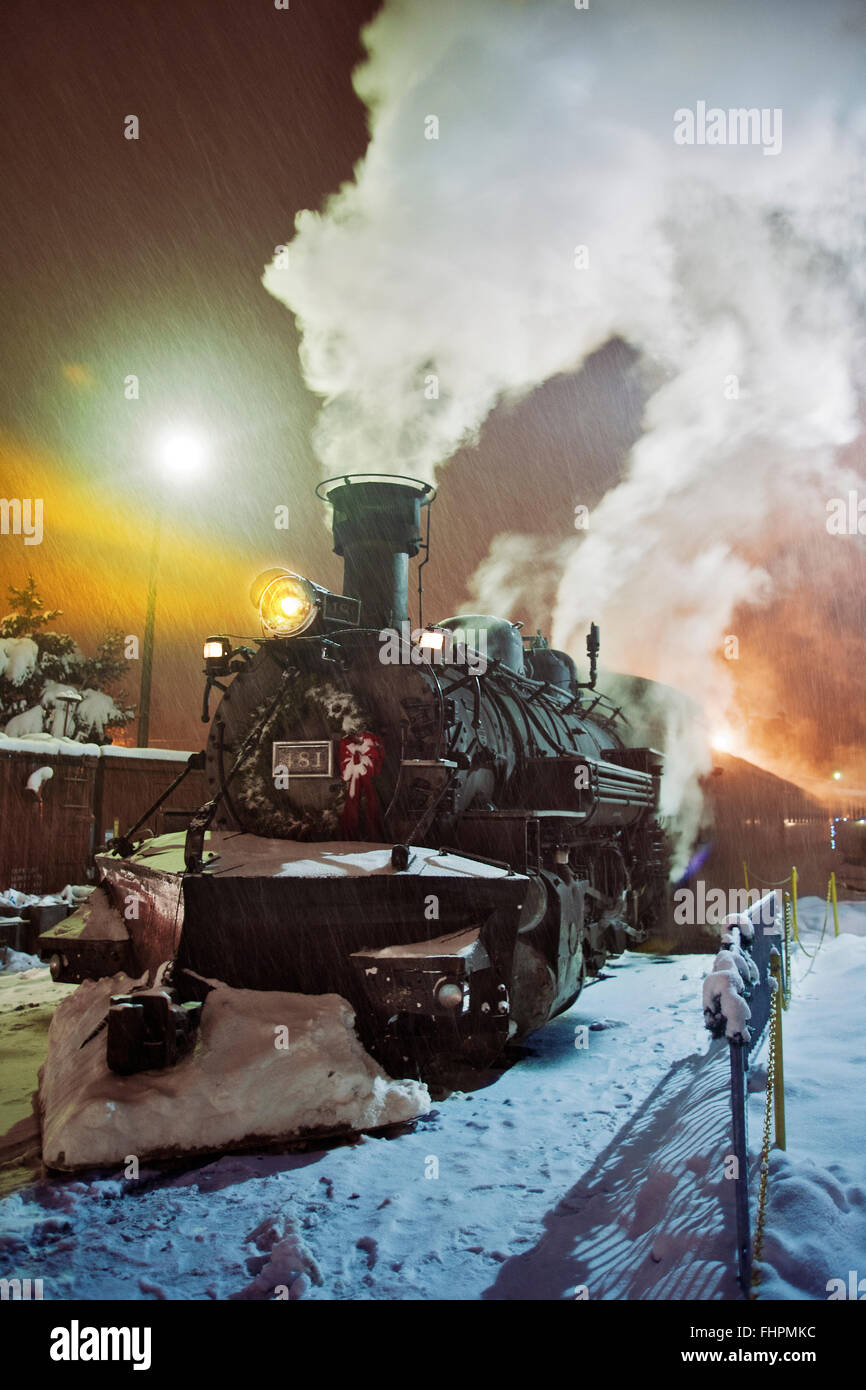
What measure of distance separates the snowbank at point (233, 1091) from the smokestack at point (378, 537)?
3.28m

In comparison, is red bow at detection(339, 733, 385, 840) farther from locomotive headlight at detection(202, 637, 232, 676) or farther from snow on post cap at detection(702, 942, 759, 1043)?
snow on post cap at detection(702, 942, 759, 1043)

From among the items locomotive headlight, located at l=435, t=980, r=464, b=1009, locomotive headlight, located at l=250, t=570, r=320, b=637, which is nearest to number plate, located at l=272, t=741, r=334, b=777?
locomotive headlight, located at l=250, t=570, r=320, b=637

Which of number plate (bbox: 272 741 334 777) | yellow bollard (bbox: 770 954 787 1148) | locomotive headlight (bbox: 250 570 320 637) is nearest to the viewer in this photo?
yellow bollard (bbox: 770 954 787 1148)

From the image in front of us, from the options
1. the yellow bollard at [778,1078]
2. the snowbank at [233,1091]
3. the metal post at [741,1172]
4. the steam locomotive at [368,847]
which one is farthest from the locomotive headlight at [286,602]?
the metal post at [741,1172]

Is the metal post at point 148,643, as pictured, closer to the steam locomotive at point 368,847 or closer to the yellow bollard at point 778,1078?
the steam locomotive at point 368,847

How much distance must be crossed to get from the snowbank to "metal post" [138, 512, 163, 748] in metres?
10.9

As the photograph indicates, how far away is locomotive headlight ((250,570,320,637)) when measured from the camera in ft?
19.7

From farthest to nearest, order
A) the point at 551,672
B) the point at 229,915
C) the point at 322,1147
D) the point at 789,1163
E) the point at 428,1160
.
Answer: the point at 551,672 → the point at 229,915 → the point at 322,1147 → the point at 428,1160 → the point at 789,1163

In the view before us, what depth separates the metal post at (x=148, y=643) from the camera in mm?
15312

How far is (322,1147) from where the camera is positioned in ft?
14.5

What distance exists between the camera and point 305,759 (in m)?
5.93
